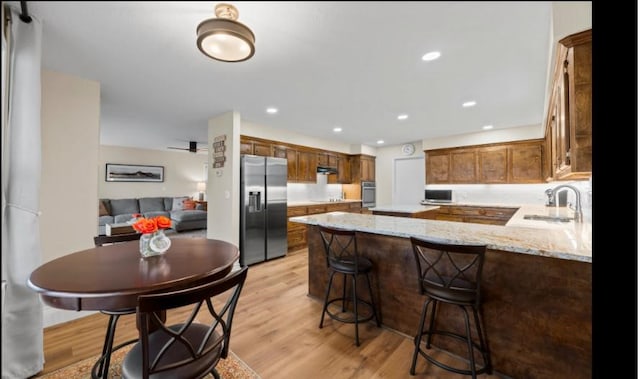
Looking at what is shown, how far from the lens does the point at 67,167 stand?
2393mm

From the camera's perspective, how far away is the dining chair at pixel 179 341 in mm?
995

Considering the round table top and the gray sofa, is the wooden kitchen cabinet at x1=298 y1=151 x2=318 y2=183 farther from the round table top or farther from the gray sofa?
the round table top

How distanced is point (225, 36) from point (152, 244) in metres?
1.23

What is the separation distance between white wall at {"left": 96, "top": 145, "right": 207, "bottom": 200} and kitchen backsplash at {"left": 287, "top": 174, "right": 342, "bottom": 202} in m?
4.07

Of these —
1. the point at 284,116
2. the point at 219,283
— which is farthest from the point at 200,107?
the point at 219,283

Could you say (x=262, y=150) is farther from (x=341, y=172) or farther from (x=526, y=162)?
(x=526, y=162)

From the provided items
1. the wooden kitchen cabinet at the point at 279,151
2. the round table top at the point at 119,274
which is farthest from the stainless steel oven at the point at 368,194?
the round table top at the point at 119,274

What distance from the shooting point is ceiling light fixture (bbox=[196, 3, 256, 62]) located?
1.00 metres

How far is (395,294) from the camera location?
7.02 ft

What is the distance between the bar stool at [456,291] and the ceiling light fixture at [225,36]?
1465 mm

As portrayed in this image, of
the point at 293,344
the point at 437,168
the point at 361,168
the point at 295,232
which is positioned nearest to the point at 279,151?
the point at 295,232

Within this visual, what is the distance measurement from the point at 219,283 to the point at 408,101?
2.92 meters

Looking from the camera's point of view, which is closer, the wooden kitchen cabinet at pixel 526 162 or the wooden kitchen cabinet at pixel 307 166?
the wooden kitchen cabinet at pixel 526 162

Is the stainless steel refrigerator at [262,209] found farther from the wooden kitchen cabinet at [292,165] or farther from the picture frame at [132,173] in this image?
the picture frame at [132,173]
